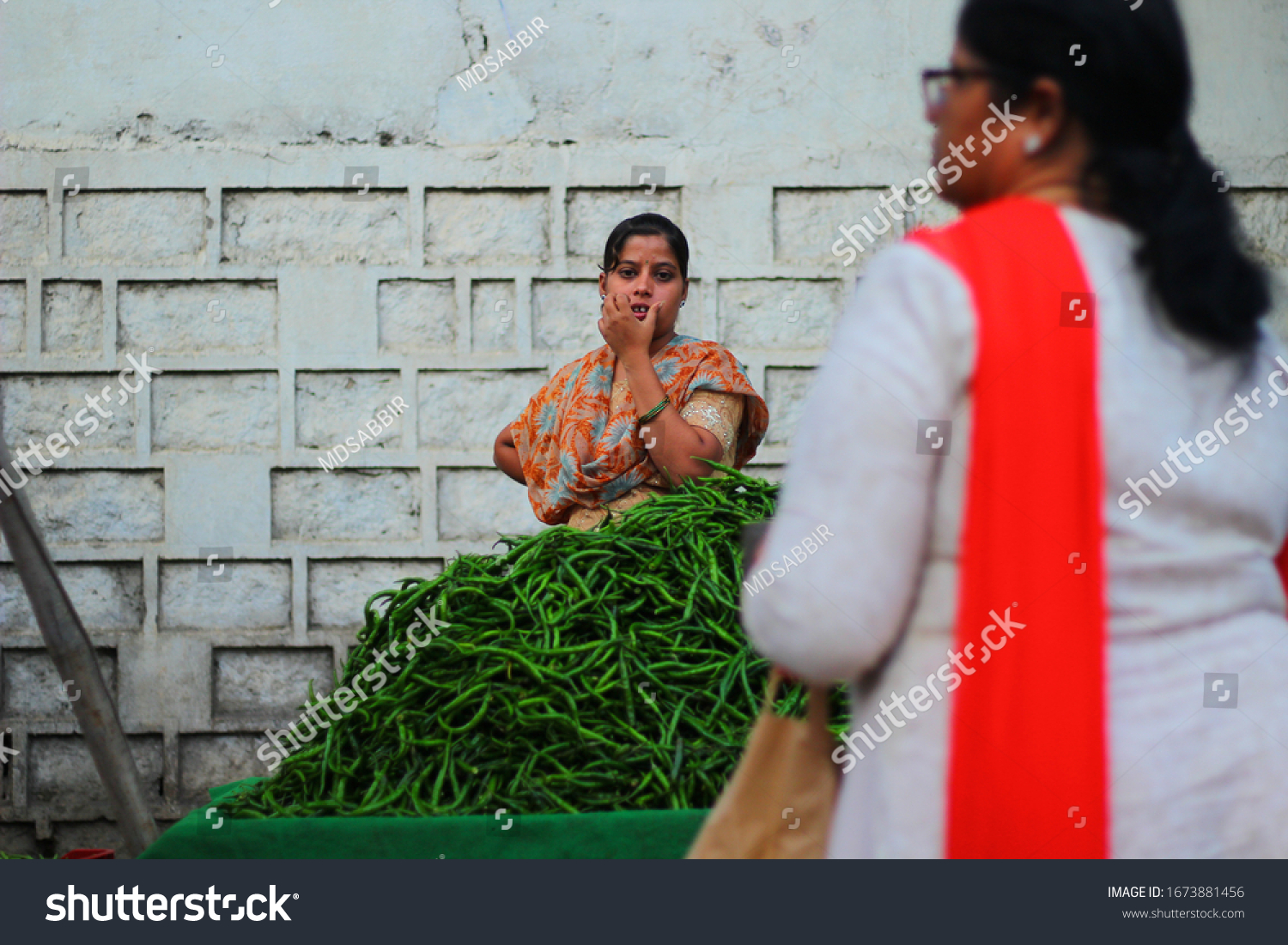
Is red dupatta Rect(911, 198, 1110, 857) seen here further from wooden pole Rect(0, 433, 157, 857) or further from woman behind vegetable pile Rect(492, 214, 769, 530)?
wooden pole Rect(0, 433, 157, 857)

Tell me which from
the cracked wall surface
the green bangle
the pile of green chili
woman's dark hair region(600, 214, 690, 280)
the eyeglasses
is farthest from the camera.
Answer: the cracked wall surface

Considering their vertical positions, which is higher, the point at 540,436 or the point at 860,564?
the point at 540,436

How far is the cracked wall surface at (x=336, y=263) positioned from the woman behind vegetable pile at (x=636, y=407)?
60.0 inches

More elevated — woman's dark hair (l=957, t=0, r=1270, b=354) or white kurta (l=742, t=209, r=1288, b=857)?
woman's dark hair (l=957, t=0, r=1270, b=354)

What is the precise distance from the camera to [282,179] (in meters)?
4.66

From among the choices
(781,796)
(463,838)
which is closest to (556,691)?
(463,838)

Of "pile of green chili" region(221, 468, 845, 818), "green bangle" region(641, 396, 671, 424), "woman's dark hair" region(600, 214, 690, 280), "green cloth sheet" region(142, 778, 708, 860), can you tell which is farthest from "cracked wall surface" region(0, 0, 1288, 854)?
"green cloth sheet" region(142, 778, 708, 860)

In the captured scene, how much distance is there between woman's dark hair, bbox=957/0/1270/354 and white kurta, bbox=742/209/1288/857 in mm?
38

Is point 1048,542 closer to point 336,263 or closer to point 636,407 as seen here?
point 636,407

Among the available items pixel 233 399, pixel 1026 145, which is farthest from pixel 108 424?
pixel 1026 145

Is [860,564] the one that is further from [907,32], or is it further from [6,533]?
[907,32]

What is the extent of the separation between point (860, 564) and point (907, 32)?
13.7 ft

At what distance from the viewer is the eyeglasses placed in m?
1.11

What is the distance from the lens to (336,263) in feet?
15.2
